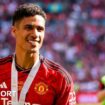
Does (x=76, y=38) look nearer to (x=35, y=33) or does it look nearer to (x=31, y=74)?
(x=31, y=74)

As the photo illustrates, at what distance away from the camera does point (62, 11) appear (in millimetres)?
20375

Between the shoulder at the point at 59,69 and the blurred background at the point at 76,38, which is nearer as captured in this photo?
the shoulder at the point at 59,69

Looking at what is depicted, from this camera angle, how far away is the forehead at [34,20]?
13.7 feet

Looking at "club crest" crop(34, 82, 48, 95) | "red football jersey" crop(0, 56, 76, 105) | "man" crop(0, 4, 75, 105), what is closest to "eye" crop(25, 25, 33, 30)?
"man" crop(0, 4, 75, 105)

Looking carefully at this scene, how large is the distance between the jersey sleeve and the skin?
0.33 meters

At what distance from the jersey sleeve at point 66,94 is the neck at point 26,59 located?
0.30m

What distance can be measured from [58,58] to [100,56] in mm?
1581

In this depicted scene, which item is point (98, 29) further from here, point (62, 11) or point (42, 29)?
point (42, 29)

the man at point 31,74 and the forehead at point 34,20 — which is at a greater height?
the forehead at point 34,20

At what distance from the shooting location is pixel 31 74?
167 inches

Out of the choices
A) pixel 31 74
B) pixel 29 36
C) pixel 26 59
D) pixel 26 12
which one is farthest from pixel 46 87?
pixel 26 12

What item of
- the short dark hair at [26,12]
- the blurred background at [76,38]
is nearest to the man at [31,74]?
the short dark hair at [26,12]

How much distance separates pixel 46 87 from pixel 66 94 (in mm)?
189

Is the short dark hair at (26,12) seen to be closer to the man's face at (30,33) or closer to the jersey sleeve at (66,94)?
the man's face at (30,33)
